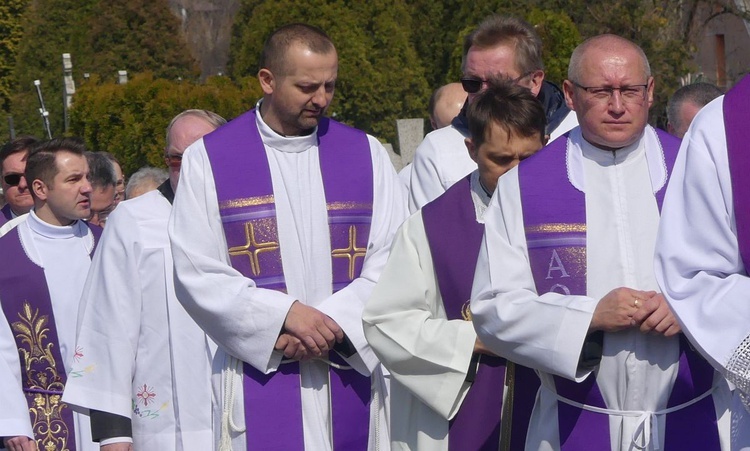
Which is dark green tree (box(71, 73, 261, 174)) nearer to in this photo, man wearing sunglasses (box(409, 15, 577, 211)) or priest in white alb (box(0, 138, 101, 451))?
priest in white alb (box(0, 138, 101, 451))

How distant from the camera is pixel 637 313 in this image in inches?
167

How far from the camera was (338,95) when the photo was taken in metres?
41.2

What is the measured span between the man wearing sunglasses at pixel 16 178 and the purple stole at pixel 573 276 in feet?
15.0

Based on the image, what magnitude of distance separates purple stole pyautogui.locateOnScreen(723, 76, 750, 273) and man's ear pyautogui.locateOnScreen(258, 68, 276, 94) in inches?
81.6

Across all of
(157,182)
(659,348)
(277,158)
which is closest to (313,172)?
(277,158)

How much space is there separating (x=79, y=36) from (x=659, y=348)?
4645 centimetres

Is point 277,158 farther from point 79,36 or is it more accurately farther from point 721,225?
point 79,36

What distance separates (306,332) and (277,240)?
416 mm

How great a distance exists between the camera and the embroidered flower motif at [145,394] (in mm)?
6309

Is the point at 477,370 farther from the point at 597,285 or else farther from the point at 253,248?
the point at 253,248

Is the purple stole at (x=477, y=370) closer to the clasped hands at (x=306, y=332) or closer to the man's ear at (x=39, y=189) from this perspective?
the clasped hands at (x=306, y=332)

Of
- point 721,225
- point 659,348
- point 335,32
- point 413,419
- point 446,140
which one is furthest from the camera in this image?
point 335,32

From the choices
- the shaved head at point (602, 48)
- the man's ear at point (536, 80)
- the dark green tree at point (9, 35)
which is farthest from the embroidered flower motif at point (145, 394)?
the dark green tree at point (9, 35)

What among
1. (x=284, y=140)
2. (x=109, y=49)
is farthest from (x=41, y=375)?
(x=109, y=49)
